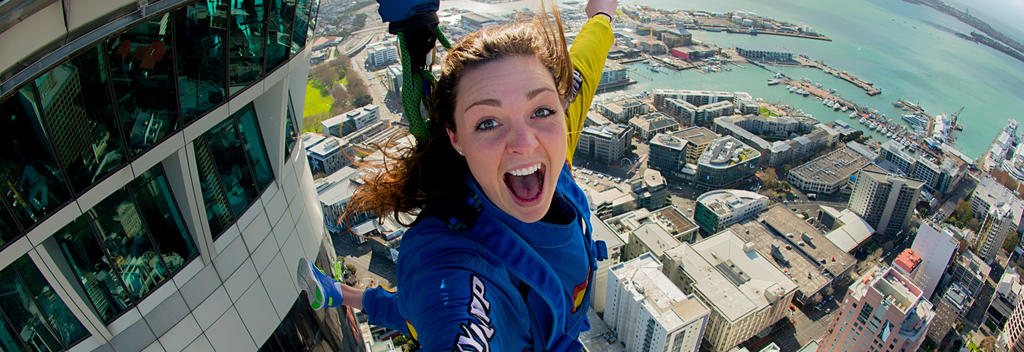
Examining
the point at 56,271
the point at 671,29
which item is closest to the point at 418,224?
the point at 56,271

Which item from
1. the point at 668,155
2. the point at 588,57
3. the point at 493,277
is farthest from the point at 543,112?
the point at 668,155

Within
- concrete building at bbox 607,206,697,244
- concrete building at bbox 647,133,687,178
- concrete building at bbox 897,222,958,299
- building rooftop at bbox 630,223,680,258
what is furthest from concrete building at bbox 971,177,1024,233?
building rooftop at bbox 630,223,680,258

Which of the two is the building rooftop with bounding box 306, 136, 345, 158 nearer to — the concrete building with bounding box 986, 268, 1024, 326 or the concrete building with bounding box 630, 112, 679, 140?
the concrete building with bounding box 630, 112, 679, 140

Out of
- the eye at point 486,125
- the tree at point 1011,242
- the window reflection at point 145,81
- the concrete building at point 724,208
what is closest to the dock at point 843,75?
the tree at point 1011,242

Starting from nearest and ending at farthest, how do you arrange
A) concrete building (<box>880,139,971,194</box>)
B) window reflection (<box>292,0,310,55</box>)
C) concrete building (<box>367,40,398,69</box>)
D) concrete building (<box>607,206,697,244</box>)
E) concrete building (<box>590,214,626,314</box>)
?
window reflection (<box>292,0,310,55</box>) < concrete building (<box>590,214,626,314</box>) < concrete building (<box>607,206,697,244</box>) < concrete building (<box>880,139,971,194</box>) < concrete building (<box>367,40,398,69</box>)

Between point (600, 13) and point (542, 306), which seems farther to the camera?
point (600, 13)

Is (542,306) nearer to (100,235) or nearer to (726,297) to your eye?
(100,235)

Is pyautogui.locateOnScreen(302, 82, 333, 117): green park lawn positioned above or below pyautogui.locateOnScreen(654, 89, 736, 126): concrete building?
below

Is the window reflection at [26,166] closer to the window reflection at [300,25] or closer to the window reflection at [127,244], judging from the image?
the window reflection at [127,244]
